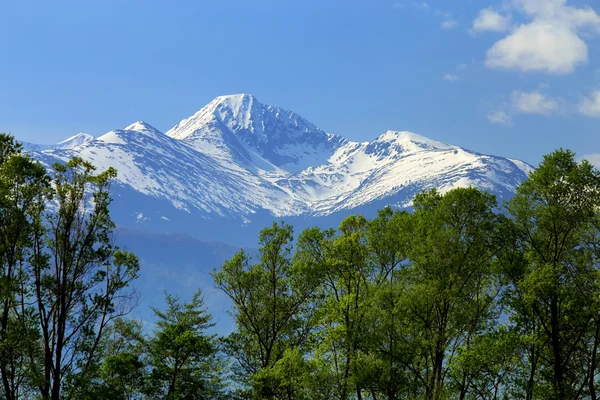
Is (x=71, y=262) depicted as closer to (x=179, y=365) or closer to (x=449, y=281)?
(x=179, y=365)

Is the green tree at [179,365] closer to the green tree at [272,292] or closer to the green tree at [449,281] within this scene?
the green tree at [272,292]

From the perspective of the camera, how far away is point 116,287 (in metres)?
30.7

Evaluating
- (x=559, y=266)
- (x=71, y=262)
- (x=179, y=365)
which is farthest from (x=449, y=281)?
(x=71, y=262)

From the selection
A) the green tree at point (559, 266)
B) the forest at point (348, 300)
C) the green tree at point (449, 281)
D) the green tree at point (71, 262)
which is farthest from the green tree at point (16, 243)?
the green tree at point (559, 266)

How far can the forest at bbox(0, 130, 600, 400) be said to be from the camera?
93.6 ft

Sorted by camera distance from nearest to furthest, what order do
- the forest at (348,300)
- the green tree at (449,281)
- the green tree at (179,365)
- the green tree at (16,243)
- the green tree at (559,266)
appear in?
the green tree at (16,243), the forest at (348,300), the green tree at (559,266), the green tree at (449,281), the green tree at (179,365)

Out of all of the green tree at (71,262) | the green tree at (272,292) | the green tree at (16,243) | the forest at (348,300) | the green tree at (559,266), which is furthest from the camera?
the green tree at (272,292)

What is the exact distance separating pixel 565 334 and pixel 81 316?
2688cm

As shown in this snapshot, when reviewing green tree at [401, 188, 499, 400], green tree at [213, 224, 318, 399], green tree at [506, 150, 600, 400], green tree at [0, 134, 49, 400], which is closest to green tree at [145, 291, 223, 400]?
green tree at [213, 224, 318, 399]

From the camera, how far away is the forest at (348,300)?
93.6 ft

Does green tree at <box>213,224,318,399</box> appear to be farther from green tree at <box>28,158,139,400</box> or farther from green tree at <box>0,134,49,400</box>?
green tree at <box>0,134,49,400</box>

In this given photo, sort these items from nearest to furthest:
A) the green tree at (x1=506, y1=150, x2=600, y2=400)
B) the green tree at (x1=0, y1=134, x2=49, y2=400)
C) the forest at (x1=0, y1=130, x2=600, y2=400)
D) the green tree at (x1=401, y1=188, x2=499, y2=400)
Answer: the green tree at (x1=0, y1=134, x2=49, y2=400) → the forest at (x1=0, y1=130, x2=600, y2=400) → the green tree at (x1=506, y1=150, x2=600, y2=400) → the green tree at (x1=401, y1=188, x2=499, y2=400)

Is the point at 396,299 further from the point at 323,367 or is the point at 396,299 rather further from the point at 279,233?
the point at 279,233

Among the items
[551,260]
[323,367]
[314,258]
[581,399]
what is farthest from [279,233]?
[581,399]
